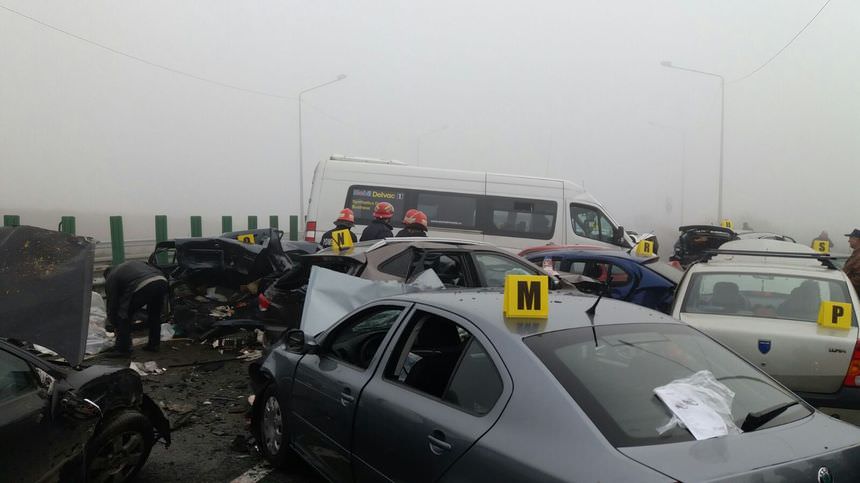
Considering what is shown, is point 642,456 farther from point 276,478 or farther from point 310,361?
point 276,478

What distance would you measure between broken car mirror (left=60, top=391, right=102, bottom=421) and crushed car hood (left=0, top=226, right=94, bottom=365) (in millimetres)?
735

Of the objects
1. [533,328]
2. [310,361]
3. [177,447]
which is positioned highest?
[533,328]

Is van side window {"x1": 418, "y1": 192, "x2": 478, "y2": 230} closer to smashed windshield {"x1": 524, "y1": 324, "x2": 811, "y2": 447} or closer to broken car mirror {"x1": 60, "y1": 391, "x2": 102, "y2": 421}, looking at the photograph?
broken car mirror {"x1": 60, "y1": 391, "x2": 102, "y2": 421}

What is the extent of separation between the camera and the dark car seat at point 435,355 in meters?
2.93

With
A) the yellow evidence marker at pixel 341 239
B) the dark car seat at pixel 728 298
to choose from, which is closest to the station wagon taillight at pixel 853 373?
the dark car seat at pixel 728 298

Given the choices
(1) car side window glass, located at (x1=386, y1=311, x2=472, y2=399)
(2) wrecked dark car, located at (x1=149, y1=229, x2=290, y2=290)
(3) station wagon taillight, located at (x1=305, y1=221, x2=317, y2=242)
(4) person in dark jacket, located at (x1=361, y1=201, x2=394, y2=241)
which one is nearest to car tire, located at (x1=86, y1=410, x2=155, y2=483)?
(1) car side window glass, located at (x1=386, y1=311, x2=472, y2=399)

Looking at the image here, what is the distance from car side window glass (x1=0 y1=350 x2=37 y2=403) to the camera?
10.2ft

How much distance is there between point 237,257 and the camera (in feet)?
27.7

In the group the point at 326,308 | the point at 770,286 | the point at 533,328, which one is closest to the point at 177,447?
the point at 326,308

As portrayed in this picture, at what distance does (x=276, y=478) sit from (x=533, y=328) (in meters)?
2.40

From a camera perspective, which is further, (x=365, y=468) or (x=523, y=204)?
(x=523, y=204)

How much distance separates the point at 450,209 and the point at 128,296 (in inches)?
305

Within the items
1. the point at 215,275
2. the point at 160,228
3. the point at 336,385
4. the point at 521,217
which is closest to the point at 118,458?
the point at 336,385

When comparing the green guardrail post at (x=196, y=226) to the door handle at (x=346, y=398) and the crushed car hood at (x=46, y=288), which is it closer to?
the crushed car hood at (x=46, y=288)
